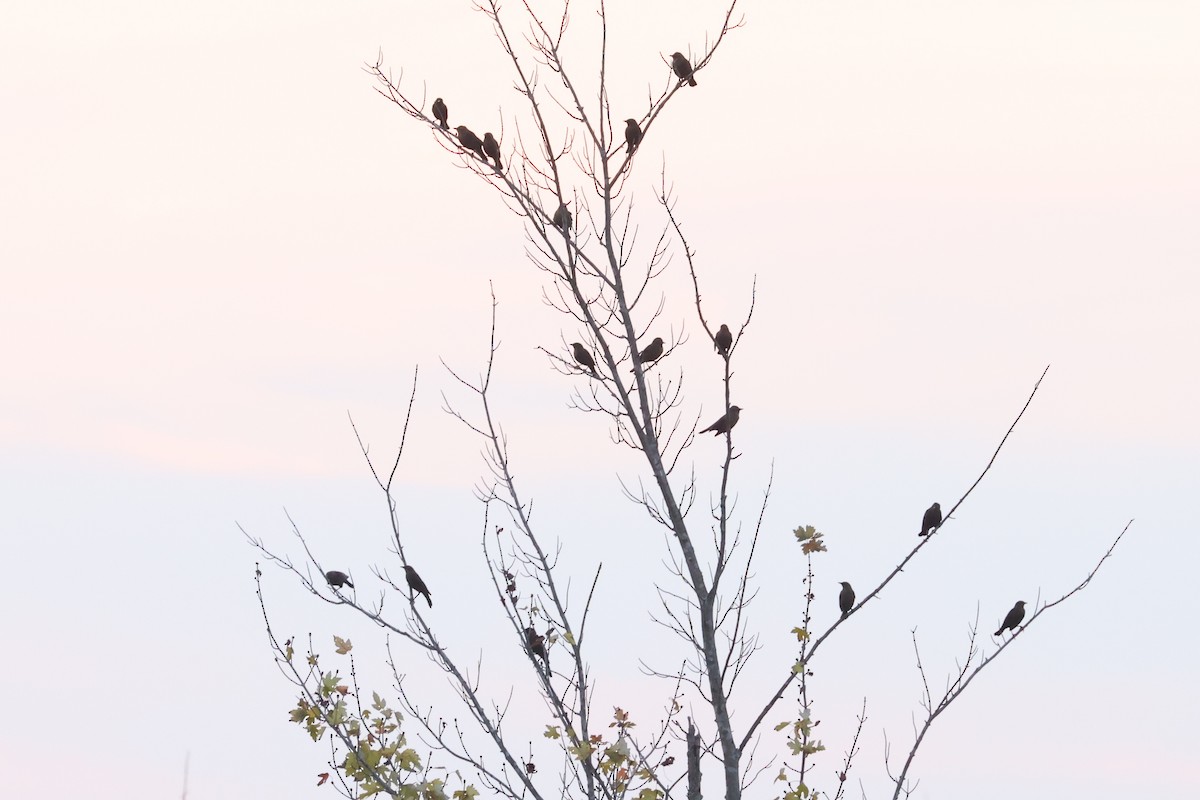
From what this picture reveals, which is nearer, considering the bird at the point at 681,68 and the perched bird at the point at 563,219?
the perched bird at the point at 563,219

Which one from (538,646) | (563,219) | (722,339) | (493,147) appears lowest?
(538,646)

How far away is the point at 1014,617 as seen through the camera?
8.53 meters

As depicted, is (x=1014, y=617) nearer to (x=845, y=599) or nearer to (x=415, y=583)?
(x=845, y=599)

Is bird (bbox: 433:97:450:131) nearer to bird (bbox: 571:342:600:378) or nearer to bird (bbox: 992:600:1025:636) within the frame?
bird (bbox: 571:342:600:378)

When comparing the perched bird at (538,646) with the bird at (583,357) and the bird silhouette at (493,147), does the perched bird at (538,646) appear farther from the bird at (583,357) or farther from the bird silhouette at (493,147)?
the bird silhouette at (493,147)

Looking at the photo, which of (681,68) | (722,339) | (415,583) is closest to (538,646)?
(415,583)

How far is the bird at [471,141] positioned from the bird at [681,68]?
1.11 meters

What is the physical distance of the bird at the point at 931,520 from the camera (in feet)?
26.5

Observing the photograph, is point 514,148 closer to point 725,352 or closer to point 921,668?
point 725,352

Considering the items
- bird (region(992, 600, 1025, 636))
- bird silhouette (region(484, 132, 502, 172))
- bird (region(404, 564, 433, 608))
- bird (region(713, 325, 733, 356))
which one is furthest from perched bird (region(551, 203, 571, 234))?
bird (region(992, 600, 1025, 636))

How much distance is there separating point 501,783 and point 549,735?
0.48 m

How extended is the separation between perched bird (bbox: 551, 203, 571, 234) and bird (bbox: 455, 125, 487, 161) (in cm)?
61

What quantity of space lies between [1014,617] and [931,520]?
2.48 ft

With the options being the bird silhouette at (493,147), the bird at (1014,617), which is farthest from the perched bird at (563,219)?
the bird at (1014,617)
